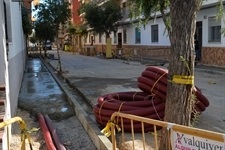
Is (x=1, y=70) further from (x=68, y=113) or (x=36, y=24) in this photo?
(x=36, y=24)

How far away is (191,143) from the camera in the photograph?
9.82 ft

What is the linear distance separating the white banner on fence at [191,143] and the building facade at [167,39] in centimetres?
841

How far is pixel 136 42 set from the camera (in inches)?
1416

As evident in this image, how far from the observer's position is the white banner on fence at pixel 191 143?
109 inches

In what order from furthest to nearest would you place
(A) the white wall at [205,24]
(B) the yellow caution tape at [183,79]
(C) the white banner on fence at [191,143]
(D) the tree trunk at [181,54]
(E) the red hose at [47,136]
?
(A) the white wall at [205,24], (E) the red hose at [47,136], (B) the yellow caution tape at [183,79], (D) the tree trunk at [181,54], (C) the white banner on fence at [191,143]

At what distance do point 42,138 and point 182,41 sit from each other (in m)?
3.97

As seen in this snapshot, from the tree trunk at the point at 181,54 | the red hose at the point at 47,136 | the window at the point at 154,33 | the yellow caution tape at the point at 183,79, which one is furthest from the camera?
the window at the point at 154,33

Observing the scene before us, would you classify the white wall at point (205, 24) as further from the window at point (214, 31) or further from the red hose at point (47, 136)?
the red hose at point (47, 136)

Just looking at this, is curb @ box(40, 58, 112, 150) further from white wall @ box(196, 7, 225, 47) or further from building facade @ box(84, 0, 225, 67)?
white wall @ box(196, 7, 225, 47)

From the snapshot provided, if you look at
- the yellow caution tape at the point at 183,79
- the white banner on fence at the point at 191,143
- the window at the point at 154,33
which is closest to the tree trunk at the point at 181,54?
the yellow caution tape at the point at 183,79

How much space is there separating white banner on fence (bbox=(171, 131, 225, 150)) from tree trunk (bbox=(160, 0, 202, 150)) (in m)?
0.77

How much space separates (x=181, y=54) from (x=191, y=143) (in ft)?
4.39

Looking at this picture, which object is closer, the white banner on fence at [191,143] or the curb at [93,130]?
the white banner on fence at [191,143]

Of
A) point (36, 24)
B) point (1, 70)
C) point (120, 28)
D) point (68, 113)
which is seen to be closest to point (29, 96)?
point (68, 113)
